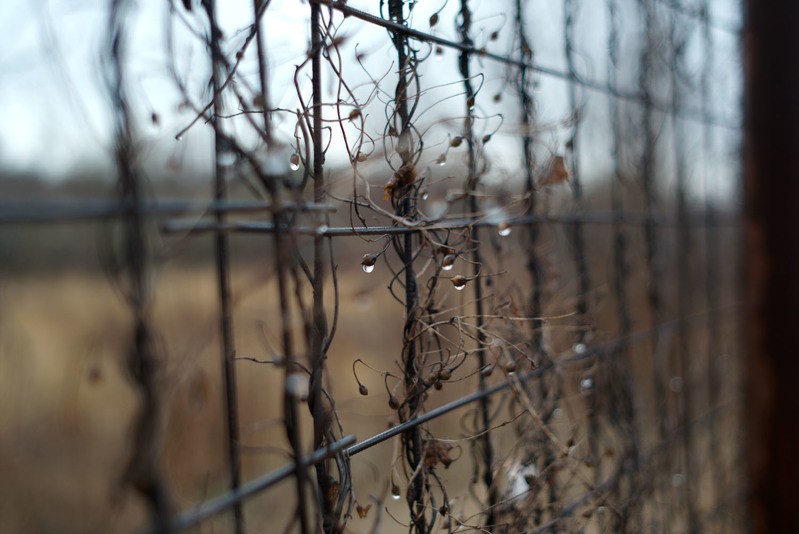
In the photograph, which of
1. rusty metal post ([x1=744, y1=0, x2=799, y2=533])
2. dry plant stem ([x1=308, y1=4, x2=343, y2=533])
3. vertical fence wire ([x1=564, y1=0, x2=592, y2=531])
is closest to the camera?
dry plant stem ([x1=308, y1=4, x2=343, y2=533])

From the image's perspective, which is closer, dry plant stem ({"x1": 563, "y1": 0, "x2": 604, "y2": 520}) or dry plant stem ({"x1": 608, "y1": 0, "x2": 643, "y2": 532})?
dry plant stem ({"x1": 563, "y1": 0, "x2": 604, "y2": 520})

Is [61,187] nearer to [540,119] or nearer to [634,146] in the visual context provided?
[540,119]

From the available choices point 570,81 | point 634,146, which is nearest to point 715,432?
point 634,146

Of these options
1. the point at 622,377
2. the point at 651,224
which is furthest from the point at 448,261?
the point at 651,224

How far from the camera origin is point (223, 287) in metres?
0.70

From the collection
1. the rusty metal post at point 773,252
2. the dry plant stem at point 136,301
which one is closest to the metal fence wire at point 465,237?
the dry plant stem at point 136,301

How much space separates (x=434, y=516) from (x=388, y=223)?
43cm

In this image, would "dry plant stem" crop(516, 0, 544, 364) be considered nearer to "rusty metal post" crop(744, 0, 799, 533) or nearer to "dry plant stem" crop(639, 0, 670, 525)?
"dry plant stem" crop(639, 0, 670, 525)

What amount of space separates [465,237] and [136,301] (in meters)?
0.59

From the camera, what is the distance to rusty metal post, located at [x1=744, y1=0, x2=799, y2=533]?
1996 mm

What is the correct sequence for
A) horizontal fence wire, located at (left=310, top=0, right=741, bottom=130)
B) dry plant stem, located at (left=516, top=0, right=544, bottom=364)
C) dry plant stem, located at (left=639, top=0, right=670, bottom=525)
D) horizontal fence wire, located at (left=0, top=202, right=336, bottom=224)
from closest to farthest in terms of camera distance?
horizontal fence wire, located at (left=0, top=202, right=336, bottom=224) → horizontal fence wire, located at (left=310, top=0, right=741, bottom=130) → dry plant stem, located at (left=516, top=0, right=544, bottom=364) → dry plant stem, located at (left=639, top=0, right=670, bottom=525)

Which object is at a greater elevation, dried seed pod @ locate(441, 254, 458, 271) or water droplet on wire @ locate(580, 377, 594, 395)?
dried seed pod @ locate(441, 254, 458, 271)

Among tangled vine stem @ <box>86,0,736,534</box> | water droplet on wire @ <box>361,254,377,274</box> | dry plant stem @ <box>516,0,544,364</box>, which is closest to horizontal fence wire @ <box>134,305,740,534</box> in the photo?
tangled vine stem @ <box>86,0,736,534</box>

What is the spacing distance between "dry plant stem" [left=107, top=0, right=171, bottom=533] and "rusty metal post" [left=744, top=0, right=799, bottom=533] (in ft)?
6.39
